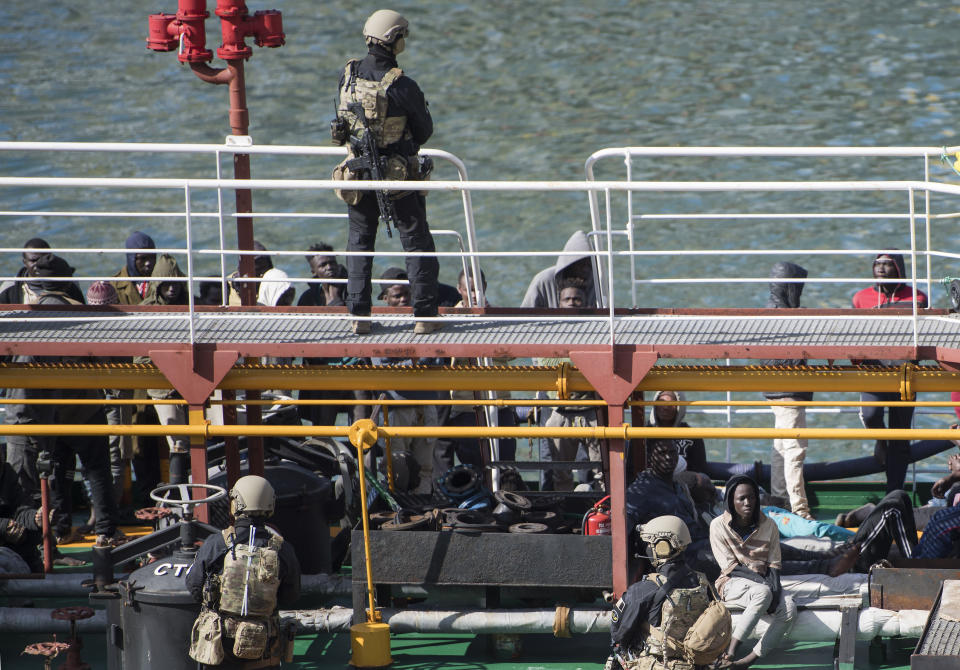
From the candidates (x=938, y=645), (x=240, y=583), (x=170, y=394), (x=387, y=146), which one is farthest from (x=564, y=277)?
(x=938, y=645)

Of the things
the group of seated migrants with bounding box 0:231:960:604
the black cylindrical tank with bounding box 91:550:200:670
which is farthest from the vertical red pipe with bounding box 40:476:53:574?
the black cylindrical tank with bounding box 91:550:200:670

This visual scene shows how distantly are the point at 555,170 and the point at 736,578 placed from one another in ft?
97.1

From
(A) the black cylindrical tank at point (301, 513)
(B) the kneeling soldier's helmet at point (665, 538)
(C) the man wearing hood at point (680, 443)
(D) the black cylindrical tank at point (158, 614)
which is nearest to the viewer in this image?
(B) the kneeling soldier's helmet at point (665, 538)

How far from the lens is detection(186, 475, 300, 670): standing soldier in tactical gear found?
8.69 metres

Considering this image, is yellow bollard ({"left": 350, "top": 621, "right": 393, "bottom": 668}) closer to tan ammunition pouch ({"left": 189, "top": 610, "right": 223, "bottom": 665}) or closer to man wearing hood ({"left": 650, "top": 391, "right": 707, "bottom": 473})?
tan ammunition pouch ({"left": 189, "top": 610, "right": 223, "bottom": 665})

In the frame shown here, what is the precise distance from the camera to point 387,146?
10.0 m

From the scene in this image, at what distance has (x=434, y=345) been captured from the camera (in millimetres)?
9891

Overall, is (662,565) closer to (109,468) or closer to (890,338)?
(890,338)

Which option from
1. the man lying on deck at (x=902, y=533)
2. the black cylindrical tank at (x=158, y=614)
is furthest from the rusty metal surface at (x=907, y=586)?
the black cylindrical tank at (x=158, y=614)

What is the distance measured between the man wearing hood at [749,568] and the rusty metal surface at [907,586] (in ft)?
1.96

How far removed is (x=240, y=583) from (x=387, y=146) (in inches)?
122

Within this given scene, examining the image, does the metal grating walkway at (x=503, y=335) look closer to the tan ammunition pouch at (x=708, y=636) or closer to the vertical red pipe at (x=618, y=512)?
the vertical red pipe at (x=618, y=512)

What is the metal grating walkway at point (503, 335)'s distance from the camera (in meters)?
9.68

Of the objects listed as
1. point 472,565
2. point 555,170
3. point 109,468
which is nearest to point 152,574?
point 472,565
